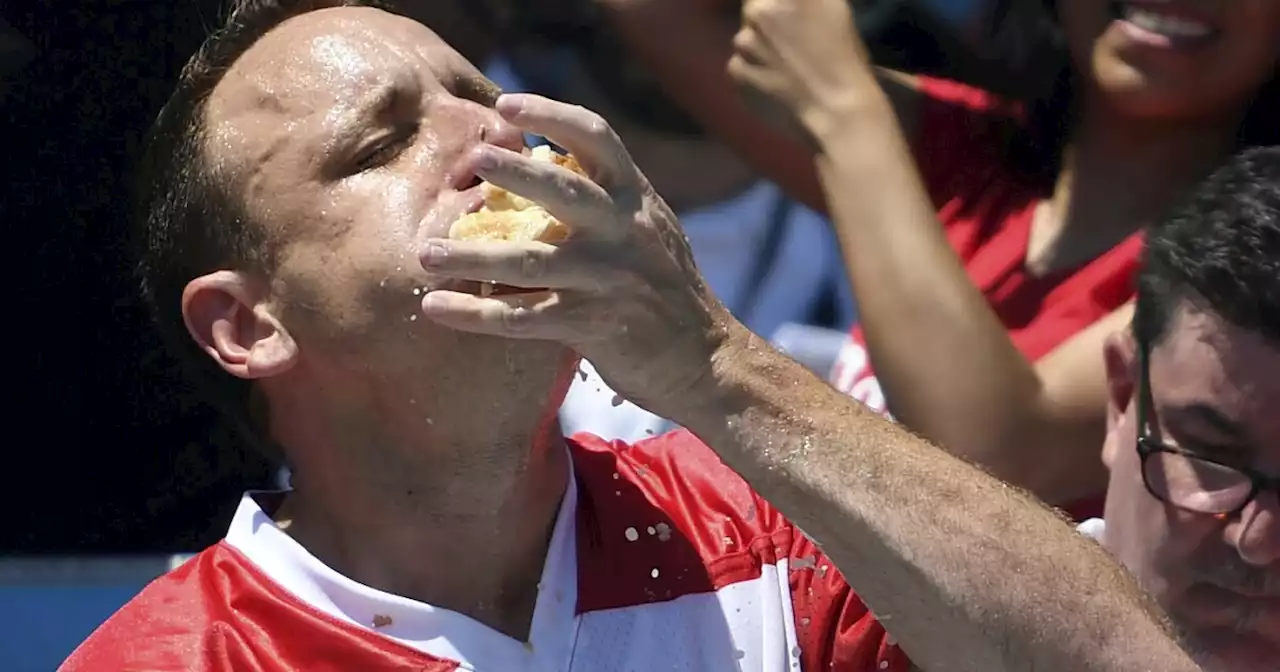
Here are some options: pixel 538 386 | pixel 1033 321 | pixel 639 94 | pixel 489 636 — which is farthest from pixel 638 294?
pixel 639 94

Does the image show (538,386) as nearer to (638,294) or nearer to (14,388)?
(638,294)

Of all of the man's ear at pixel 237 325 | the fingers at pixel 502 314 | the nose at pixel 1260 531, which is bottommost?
the nose at pixel 1260 531

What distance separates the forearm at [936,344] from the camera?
1.89 metres

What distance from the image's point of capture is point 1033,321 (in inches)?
83.0

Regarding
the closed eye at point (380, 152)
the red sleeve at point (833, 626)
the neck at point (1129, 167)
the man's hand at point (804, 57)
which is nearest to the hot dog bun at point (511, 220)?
the closed eye at point (380, 152)

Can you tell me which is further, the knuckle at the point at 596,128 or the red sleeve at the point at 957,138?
the red sleeve at the point at 957,138

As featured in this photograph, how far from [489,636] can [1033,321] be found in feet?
3.06

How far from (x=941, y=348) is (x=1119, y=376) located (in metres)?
0.21

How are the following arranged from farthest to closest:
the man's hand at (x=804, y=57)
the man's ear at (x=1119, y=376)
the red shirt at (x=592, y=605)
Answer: the man's hand at (x=804, y=57)
the man's ear at (x=1119, y=376)
the red shirt at (x=592, y=605)

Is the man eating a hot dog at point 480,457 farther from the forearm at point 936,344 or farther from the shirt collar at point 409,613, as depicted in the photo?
the forearm at point 936,344

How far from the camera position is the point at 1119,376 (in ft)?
6.12

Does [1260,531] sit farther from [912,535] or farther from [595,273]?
[595,273]

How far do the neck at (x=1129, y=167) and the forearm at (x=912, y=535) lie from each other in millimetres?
783

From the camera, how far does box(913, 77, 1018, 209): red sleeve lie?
2312 millimetres
